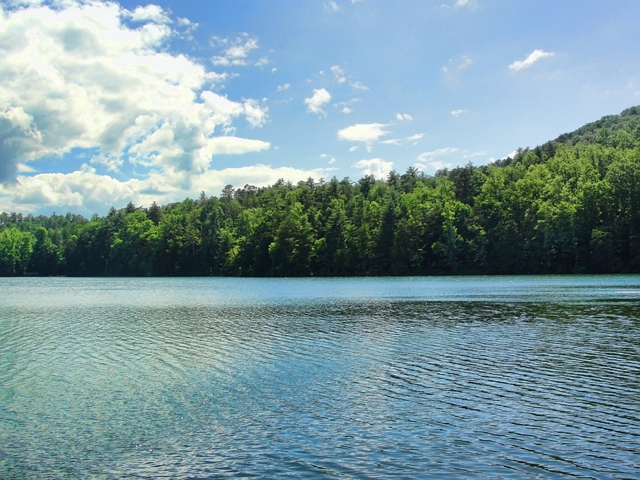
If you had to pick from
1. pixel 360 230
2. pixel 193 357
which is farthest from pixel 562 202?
pixel 193 357

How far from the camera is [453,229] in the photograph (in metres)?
145

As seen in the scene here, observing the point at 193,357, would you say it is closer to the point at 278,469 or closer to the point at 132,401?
the point at 132,401

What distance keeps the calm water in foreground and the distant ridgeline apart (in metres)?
95.0

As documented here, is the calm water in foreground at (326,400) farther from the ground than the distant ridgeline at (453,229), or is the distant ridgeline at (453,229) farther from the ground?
the distant ridgeline at (453,229)

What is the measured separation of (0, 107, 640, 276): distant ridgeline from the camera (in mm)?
127938

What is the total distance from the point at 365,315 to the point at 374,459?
35796 mm

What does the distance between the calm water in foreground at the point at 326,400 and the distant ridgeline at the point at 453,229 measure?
95.0 metres

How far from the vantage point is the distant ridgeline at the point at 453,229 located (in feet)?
420

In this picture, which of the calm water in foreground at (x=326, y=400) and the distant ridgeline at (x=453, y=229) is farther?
the distant ridgeline at (x=453, y=229)

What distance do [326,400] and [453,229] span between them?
129613 millimetres

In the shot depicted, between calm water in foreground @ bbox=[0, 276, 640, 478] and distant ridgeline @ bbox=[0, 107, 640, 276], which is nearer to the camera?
calm water in foreground @ bbox=[0, 276, 640, 478]

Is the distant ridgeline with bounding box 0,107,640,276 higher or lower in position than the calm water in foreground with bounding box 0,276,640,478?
higher

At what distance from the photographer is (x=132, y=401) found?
20.6 meters

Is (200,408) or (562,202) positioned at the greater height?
(562,202)
